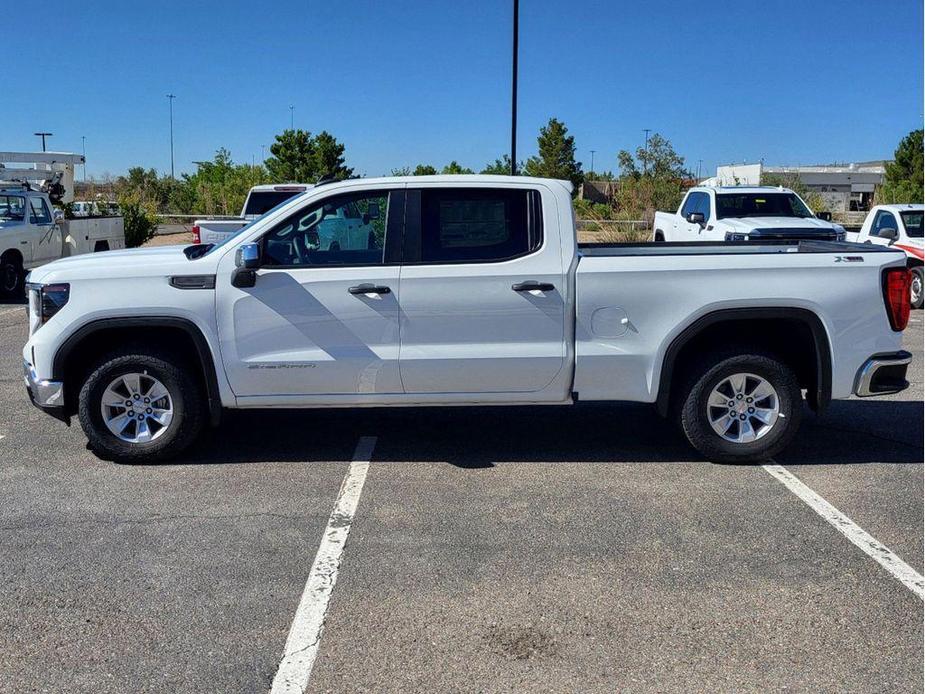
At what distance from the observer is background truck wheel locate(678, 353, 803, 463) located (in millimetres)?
6199

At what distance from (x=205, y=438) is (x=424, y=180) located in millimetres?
2530

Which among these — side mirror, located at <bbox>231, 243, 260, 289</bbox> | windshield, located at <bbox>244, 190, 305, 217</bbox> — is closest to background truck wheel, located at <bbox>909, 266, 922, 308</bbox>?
windshield, located at <bbox>244, 190, 305, 217</bbox>

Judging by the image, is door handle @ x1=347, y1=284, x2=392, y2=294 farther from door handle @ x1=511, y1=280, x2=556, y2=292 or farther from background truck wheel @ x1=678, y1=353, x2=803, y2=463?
background truck wheel @ x1=678, y1=353, x2=803, y2=463

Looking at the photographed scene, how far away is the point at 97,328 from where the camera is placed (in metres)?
6.05

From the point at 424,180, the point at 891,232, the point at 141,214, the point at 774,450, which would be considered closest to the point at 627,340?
the point at 774,450

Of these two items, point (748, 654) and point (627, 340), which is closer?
point (748, 654)

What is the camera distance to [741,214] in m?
16.6

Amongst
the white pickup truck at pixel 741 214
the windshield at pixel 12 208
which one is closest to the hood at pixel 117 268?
the white pickup truck at pixel 741 214

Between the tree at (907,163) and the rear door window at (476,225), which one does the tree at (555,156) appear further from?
the rear door window at (476,225)

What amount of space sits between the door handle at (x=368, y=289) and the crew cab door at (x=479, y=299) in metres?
0.13

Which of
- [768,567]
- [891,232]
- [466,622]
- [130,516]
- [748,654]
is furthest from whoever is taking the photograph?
[891,232]

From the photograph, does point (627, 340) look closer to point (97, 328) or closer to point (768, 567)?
point (768, 567)

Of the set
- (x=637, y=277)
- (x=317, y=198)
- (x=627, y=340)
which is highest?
(x=317, y=198)

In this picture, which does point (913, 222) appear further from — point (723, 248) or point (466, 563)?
point (466, 563)
